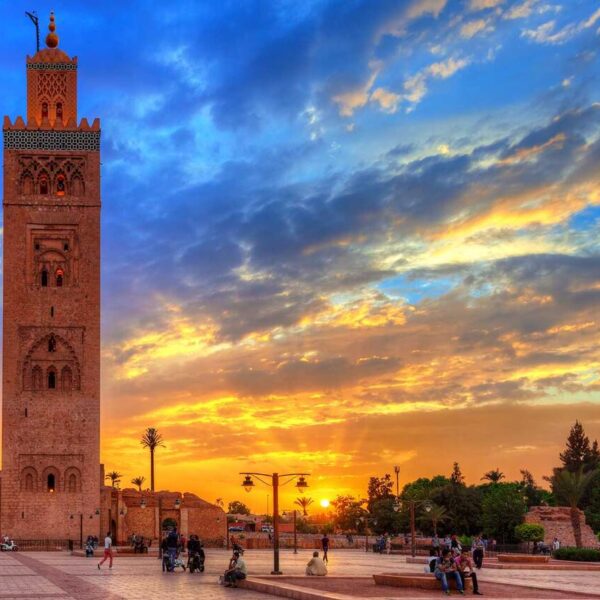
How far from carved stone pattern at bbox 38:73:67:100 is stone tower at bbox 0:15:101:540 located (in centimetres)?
6

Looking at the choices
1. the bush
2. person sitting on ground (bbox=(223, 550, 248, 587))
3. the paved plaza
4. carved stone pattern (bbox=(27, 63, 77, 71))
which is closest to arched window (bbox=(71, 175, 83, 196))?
carved stone pattern (bbox=(27, 63, 77, 71))

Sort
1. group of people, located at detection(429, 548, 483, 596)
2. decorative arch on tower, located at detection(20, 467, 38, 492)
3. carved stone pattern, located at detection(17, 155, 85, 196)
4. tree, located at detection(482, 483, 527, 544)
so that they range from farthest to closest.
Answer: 1. carved stone pattern, located at detection(17, 155, 85, 196)
2. tree, located at detection(482, 483, 527, 544)
3. decorative arch on tower, located at detection(20, 467, 38, 492)
4. group of people, located at detection(429, 548, 483, 596)

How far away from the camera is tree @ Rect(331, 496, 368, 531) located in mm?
89394

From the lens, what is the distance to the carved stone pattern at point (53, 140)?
189 ft

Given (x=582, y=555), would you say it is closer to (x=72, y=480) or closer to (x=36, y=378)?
(x=72, y=480)

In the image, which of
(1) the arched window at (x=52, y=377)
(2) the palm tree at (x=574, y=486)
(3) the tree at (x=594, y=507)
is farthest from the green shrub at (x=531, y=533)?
(1) the arched window at (x=52, y=377)

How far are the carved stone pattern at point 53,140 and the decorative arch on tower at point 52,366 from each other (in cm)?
1159

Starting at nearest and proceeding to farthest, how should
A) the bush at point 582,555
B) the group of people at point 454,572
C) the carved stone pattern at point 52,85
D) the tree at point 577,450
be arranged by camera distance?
the group of people at point 454,572, the bush at point 582,555, the carved stone pattern at point 52,85, the tree at point 577,450

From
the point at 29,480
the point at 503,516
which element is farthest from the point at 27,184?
the point at 503,516

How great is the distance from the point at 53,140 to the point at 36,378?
14.7m

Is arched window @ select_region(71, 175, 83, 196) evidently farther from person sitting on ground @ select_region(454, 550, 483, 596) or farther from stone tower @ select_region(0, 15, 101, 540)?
person sitting on ground @ select_region(454, 550, 483, 596)

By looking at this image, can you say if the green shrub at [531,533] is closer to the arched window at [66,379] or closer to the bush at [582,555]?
the bush at [582,555]

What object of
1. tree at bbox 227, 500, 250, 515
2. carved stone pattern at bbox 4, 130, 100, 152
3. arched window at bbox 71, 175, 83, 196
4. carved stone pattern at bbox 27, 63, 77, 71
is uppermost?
carved stone pattern at bbox 27, 63, 77, 71

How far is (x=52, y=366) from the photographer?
181 ft
